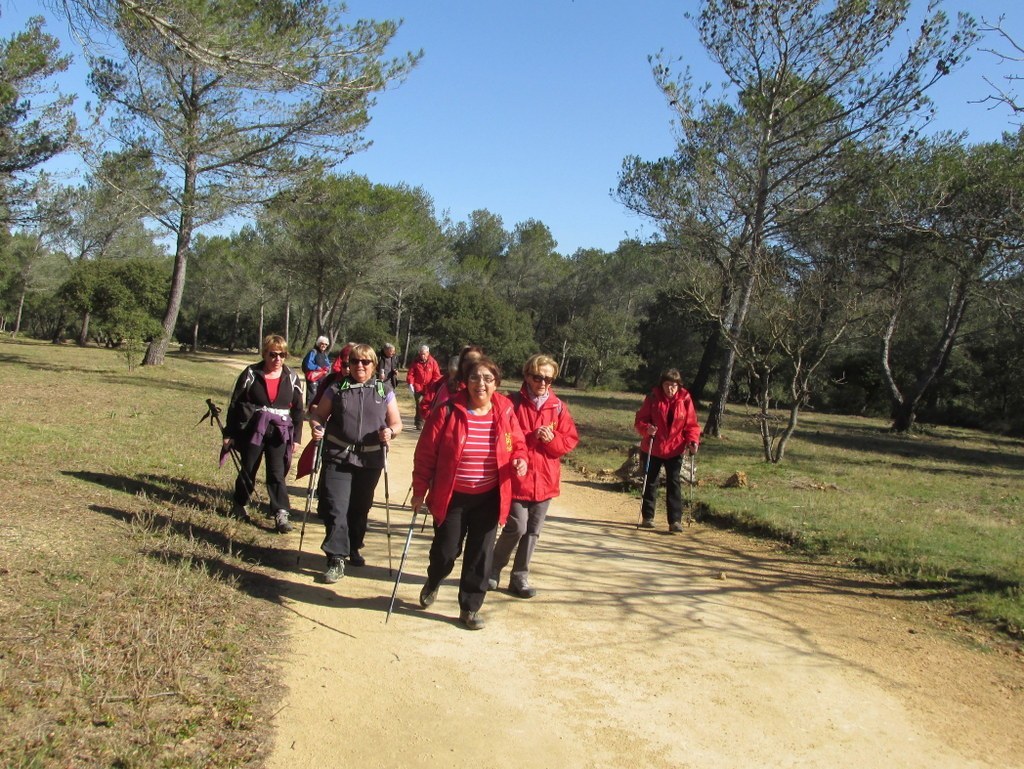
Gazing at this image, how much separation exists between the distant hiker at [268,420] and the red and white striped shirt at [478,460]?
261 centimetres

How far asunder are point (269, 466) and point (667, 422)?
419 cm

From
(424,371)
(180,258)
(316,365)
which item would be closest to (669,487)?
(424,371)

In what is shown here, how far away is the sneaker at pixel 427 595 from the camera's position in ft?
17.3

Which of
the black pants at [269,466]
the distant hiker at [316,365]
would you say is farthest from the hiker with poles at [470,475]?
the distant hiker at [316,365]

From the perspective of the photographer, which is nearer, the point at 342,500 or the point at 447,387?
the point at 342,500

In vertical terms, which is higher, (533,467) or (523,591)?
(533,467)

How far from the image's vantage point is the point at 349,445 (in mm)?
5773

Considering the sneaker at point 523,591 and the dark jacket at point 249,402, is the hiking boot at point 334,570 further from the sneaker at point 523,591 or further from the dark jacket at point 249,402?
the dark jacket at point 249,402

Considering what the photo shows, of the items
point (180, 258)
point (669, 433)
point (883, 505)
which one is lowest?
point (883, 505)

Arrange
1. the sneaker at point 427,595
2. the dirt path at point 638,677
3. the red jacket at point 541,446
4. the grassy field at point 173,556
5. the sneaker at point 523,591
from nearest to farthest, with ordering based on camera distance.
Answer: the grassy field at point 173,556
the dirt path at point 638,677
the sneaker at point 427,595
the red jacket at point 541,446
the sneaker at point 523,591

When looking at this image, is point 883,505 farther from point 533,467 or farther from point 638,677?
point 638,677

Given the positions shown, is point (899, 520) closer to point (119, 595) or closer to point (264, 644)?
point (264, 644)

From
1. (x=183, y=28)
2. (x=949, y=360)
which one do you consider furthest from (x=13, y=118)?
(x=949, y=360)

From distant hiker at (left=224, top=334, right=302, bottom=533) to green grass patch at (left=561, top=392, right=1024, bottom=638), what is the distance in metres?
5.14
